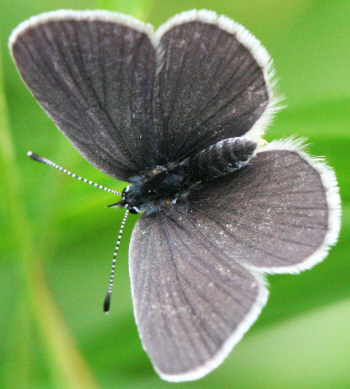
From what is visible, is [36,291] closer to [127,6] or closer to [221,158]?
[221,158]

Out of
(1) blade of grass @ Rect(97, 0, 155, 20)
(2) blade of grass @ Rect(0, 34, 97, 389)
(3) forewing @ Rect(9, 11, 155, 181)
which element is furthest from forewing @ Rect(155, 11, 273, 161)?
(2) blade of grass @ Rect(0, 34, 97, 389)

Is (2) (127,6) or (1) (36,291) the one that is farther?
(1) (36,291)

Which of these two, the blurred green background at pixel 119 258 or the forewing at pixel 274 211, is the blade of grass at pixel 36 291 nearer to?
the blurred green background at pixel 119 258

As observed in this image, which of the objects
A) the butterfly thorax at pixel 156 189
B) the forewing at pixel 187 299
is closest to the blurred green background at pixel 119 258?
the butterfly thorax at pixel 156 189

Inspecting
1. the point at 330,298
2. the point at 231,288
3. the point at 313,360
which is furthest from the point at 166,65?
the point at 313,360

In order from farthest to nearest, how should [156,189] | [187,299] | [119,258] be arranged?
[119,258]
[156,189]
[187,299]

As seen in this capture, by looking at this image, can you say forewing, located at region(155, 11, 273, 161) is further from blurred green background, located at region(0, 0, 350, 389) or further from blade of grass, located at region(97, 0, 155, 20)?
blade of grass, located at region(97, 0, 155, 20)

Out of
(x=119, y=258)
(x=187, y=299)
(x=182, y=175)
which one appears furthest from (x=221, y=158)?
(x=119, y=258)
